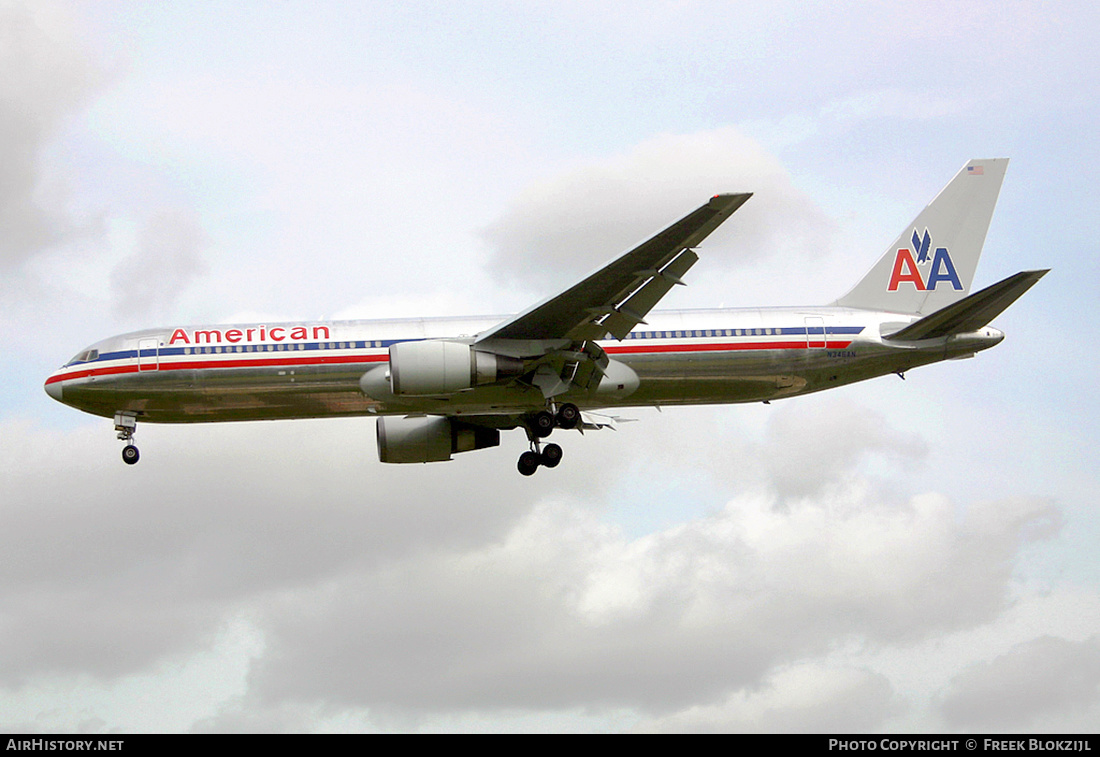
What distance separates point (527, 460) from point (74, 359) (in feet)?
41.8

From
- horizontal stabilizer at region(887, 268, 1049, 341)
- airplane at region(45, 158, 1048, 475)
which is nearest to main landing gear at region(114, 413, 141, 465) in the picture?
airplane at region(45, 158, 1048, 475)

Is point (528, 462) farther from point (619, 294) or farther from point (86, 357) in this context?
point (86, 357)

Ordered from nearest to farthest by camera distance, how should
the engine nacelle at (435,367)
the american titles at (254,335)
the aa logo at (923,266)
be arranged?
the engine nacelle at (435,367) < the american titles at (254,335) < the aa logo at (923,266)

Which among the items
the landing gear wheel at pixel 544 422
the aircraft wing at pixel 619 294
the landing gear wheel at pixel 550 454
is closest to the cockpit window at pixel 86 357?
the aircraft wing at pixel 619 294

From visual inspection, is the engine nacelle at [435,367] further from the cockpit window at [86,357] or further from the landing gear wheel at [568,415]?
the cockpit window at [86,357]

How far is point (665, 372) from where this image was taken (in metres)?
34.9

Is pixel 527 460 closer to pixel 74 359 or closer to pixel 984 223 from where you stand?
pixel 74 359

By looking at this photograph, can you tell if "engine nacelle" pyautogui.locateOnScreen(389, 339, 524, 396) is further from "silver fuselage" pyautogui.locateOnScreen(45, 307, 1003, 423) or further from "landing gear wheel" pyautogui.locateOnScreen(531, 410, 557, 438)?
"landing gear wheel" pyautogui.locateOnScreen(531, 410, 557, 438)

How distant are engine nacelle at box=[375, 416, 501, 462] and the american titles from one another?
475cm

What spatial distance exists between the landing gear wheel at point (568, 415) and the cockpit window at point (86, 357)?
41.4 ft

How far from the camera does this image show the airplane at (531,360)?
3341 centimetres

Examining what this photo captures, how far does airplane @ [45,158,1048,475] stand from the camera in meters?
33.4

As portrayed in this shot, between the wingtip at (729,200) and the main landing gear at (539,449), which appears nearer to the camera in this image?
the wingtip at (729,200)
